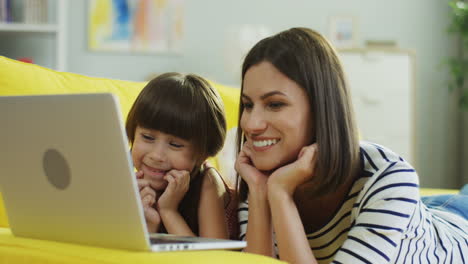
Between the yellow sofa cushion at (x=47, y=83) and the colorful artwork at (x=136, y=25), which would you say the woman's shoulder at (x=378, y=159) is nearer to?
the yellow sofa cushion at (x=47, y=83)

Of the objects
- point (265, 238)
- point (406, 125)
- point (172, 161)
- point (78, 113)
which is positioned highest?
point (78, 113)

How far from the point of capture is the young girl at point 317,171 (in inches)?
52.7

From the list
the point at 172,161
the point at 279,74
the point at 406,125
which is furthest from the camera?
the point at 406,125

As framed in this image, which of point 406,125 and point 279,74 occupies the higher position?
point 279,74

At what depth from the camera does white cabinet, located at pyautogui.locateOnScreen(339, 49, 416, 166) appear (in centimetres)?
437

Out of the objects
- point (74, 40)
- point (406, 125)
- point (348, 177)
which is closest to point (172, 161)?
point (348, 177)

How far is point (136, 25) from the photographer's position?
4.29 metres

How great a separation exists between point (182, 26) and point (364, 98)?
1.26 metres

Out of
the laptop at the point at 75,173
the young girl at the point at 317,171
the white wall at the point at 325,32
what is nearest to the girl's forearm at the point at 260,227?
the young girl at the point at 317,171

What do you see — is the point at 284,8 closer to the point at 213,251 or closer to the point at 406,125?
the point at 406,125

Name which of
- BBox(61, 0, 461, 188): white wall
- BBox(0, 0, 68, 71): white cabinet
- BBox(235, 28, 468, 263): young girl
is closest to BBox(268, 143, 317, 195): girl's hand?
BBox(235, 28, 468, 263): young girl

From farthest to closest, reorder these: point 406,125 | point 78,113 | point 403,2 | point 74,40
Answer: point 403,2, point 406,125, point 74,40, point 78,113

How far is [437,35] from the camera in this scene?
16.5 ft

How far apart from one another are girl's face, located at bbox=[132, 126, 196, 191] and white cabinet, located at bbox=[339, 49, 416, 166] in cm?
291
